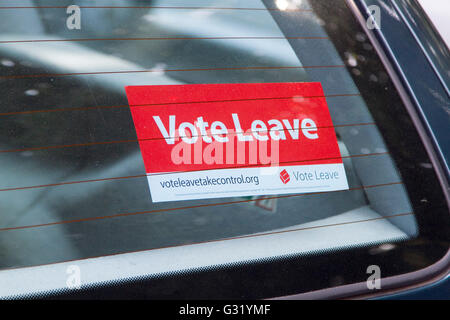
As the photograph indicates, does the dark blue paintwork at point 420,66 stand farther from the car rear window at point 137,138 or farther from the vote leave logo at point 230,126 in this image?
the vote leave logo at point 230,126

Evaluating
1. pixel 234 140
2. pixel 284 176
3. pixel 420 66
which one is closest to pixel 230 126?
pixel 234 140

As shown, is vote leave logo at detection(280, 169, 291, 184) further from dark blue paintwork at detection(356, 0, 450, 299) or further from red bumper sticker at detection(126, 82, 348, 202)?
dark blue paintwork at detection(356, 0, 450, 299)

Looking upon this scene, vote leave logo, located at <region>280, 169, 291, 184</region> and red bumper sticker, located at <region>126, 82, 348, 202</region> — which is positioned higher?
red bumper sticker, located at <region>126, 82, 348, 202</region>

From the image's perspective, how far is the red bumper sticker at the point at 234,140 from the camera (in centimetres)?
106

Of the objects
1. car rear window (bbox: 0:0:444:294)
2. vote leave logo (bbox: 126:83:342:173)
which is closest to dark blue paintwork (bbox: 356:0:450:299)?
car rear window (bbox: 0:0:444:294)

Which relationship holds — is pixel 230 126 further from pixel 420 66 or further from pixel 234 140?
pixel 420 66

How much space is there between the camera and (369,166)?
1201 millimetres

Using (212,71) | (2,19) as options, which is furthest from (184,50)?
(2,19)

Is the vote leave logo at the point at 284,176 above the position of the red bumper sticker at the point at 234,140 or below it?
below

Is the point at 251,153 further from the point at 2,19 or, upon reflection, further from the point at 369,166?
the point at 2,19

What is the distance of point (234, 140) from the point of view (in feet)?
3.60

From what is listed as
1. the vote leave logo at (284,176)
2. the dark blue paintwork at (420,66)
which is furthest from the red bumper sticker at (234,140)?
the dark blue paintwork at (420,66)

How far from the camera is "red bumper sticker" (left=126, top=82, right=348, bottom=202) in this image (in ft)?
3.48

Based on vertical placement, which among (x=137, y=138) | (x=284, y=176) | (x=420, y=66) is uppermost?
(x=420, y=66)
